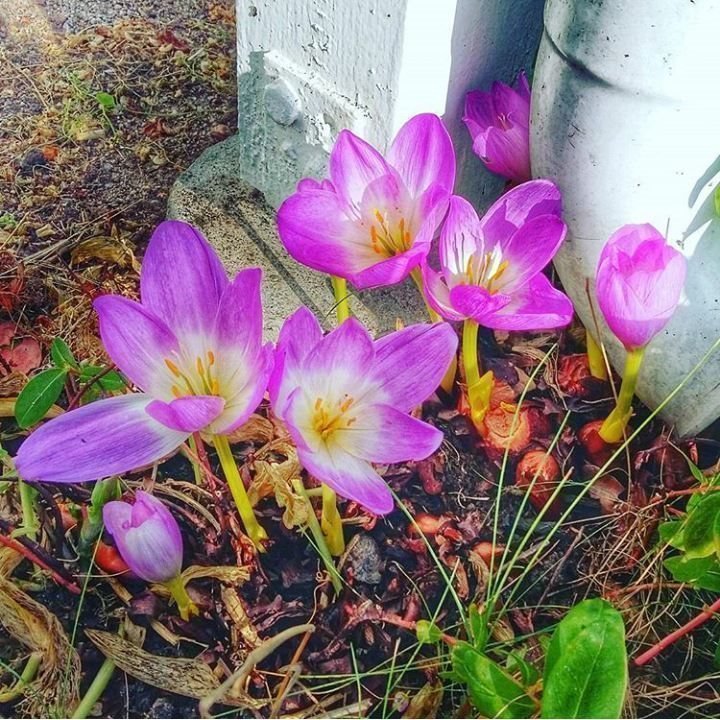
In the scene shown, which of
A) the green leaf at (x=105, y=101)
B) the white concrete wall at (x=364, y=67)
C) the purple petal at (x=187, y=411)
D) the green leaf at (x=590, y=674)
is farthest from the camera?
the green leaf at (x=105, y=101)

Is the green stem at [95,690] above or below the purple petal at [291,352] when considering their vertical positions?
below

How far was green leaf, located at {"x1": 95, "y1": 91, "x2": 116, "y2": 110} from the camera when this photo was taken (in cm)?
179

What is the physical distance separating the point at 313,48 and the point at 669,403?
609 mm

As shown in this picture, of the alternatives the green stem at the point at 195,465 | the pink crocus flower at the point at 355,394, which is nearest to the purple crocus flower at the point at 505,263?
the pink crocus flower at the point at 355,394

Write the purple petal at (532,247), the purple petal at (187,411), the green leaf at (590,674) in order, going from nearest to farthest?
the green leaf at (590,674) < the purple petal at (187,411) < the purple petal at (532,247)

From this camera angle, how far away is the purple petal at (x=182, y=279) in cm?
87

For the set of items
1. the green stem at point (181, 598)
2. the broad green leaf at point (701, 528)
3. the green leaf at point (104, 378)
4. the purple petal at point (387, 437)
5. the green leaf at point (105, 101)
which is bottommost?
the green stem at point (181, 598)

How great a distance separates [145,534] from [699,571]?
0.51 m

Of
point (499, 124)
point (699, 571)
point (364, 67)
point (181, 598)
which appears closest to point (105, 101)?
point (364, 67)

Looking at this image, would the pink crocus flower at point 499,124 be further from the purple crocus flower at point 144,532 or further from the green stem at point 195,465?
the purple crocus flower at point 144,532

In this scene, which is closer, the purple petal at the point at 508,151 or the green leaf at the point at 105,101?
the purple petal at the point at 508,151

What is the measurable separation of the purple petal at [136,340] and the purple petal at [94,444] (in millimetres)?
33

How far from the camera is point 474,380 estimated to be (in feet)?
3.60

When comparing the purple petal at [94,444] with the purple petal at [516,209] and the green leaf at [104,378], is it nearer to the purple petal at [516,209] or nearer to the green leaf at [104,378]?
the green leaf at [104,378]
